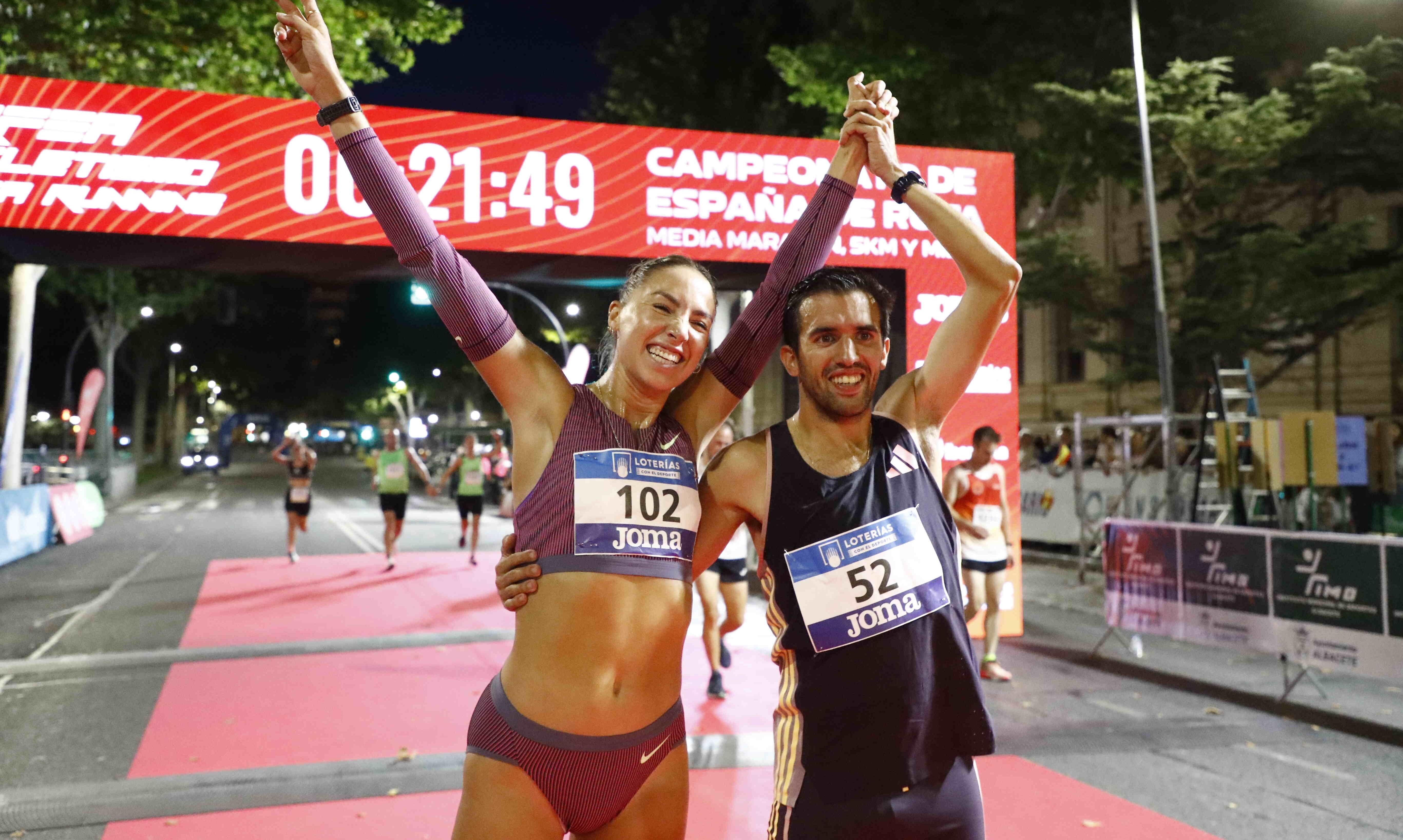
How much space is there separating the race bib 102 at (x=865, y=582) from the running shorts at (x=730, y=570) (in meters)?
5.39

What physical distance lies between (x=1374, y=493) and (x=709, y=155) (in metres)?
10.7

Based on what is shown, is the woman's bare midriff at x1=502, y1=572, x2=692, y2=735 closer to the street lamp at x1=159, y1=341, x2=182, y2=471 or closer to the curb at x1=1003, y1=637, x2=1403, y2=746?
the curb at x1=1003, y1=637, x2=1403, y2=746

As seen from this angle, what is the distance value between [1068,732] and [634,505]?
5.26 meters

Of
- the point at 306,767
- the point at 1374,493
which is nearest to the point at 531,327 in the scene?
the point at 1374,493

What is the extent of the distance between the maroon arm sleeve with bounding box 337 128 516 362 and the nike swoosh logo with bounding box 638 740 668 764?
948 millimetres

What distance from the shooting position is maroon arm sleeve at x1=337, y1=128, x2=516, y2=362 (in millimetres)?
2195

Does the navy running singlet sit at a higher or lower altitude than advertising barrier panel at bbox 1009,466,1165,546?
higher

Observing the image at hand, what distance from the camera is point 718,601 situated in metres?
7.58

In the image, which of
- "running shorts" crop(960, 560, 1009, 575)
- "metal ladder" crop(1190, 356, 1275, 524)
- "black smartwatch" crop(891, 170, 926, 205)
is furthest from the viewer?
"metal ladder" crop(1190, 356, 1275, 524)

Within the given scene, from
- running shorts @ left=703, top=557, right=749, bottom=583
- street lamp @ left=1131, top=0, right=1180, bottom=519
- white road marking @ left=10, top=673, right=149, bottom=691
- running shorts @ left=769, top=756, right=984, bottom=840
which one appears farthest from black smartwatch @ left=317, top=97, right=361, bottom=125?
street lamp @ left=1131, top=0, right=1180, bottom=519

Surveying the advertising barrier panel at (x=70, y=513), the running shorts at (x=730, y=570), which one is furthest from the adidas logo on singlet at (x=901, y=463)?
the advertising barrier panel at (x=70, y=513)

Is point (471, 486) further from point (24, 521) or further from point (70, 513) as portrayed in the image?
point (70, 513)

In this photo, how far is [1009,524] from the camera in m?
8.40

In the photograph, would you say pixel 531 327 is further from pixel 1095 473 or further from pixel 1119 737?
pixel 1119 737
